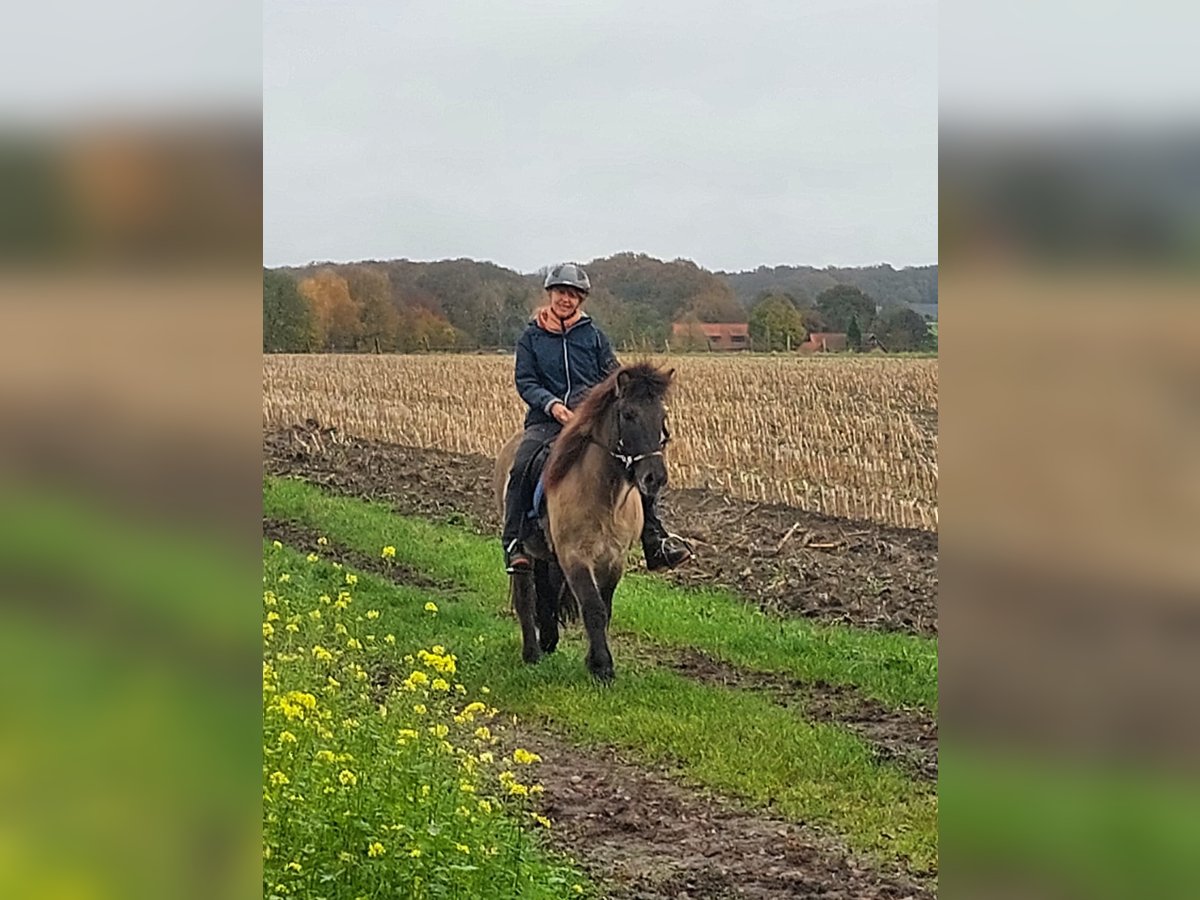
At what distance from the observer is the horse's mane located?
11.9 ft

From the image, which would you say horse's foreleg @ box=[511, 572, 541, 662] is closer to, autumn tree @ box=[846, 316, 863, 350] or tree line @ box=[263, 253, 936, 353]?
tree line @ box=[263, 253, 936, 353]

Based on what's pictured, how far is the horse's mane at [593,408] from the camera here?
3.63 m

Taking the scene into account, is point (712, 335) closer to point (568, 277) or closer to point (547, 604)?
point (568, 277)

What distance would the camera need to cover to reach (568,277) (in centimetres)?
347

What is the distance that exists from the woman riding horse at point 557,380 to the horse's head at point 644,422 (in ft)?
0.32

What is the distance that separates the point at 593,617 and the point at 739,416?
771mm

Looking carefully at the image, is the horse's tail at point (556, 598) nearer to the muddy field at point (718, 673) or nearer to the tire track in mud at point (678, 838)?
the muddy field at point (718, 673)

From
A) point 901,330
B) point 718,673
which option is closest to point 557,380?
point 718,673

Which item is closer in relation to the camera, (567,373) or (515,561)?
(567,373)

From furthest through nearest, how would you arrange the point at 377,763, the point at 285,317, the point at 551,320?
the point at 551,320, the point at 285,317, the point at 377,763
